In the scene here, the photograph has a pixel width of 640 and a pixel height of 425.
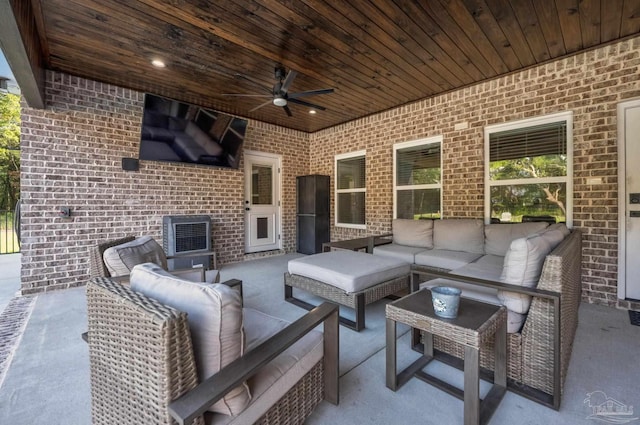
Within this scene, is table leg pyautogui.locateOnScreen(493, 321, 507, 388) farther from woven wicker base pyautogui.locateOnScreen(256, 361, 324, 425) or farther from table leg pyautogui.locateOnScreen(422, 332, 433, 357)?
→ woven wicker base pyautogui.locateOnScreen(256, 361, 324, 425)

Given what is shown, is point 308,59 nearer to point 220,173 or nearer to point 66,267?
point 220,173

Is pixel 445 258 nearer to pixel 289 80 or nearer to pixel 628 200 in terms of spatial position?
pixel 628 200

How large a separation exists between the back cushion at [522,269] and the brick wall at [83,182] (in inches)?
174

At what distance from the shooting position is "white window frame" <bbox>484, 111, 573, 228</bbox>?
3.21m

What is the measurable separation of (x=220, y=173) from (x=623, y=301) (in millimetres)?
5597

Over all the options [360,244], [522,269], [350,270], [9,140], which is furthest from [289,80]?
[9,140]

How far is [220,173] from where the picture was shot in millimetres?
4953

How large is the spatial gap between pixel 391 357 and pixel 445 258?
194 cm

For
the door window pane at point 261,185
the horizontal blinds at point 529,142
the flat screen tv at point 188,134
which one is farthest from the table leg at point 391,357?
the door window pane at point 261,185

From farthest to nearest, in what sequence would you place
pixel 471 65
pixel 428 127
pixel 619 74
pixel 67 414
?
1. pixel 428 127
2. pixel 471 65
3. pixel 619 74
4. pixel 67 414

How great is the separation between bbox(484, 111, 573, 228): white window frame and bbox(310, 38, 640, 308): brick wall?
49 millimetres

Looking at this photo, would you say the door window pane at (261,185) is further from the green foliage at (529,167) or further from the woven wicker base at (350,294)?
the green foliage at (529,167)

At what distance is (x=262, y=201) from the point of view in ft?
18.7

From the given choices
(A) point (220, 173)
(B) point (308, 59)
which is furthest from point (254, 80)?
(A) point (220, 173)
